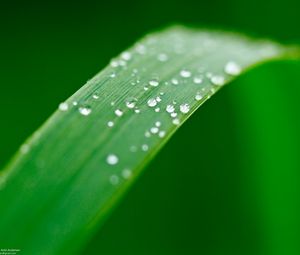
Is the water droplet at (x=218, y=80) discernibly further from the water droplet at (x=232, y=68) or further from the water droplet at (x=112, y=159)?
the water droplet at (x=112, y=159)

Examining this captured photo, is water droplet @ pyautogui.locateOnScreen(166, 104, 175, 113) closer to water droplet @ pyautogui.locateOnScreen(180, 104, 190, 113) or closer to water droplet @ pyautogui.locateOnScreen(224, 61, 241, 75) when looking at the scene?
water droplet @ pyautogui.locateOnScreen(180, 104, 190, 113)

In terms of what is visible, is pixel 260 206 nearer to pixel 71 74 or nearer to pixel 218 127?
pixel 218 127

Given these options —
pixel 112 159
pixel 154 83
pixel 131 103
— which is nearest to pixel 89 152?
pixel 112 159

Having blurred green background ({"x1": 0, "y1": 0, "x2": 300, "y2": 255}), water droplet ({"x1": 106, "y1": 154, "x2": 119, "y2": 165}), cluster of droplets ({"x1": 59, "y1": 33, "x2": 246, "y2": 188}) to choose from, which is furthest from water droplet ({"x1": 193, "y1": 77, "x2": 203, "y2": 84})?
blurred green background ({"x1": 0, "y1": 0, "x2": 300, "y2": 255})

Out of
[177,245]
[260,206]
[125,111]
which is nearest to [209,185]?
[177,245]

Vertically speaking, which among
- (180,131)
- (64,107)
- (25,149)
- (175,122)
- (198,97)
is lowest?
(25,149)

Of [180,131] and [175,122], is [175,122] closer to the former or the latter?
[175,122]
